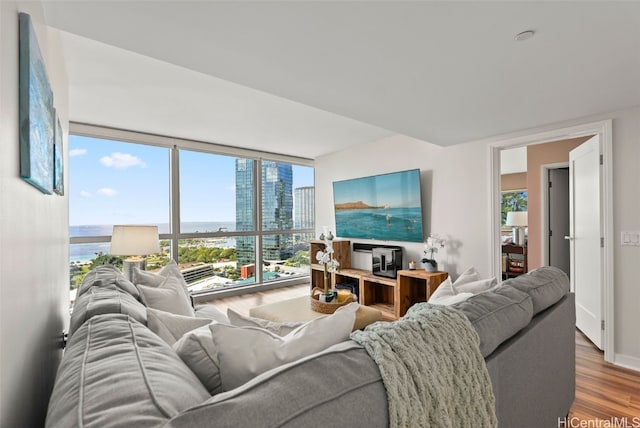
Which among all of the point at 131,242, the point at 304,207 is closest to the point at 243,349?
the point at 131,242

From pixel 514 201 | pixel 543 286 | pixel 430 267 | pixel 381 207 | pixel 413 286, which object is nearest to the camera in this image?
pixel 543 286

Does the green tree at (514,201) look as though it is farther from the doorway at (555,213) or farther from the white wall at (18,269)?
the white wall at (18,269)

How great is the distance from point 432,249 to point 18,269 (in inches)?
150

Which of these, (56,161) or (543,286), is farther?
Answer: (543,286)

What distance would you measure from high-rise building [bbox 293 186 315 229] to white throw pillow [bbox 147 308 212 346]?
4640 mm

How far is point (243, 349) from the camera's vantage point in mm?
893

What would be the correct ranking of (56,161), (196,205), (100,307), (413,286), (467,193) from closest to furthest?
(100,307)
(56,161)
(467,193)
(413,286)
(196,205)

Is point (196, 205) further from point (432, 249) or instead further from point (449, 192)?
point (449, 192)

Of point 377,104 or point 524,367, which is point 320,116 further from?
point 524,367

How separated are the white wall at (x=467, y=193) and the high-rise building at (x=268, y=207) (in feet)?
1.99

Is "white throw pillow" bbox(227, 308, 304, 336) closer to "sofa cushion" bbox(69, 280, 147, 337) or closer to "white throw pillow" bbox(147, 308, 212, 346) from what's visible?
"white throw pillow" bbox(147, 308, 212, 346)

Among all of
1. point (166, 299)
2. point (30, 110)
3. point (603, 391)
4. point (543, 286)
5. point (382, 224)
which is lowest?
point (603, 391)

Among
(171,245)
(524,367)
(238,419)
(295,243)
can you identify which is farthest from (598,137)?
(171,245)

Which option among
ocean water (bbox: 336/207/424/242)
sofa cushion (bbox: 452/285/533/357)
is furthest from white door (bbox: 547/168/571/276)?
sofa cushion (bbox: 452/285/533/357)
